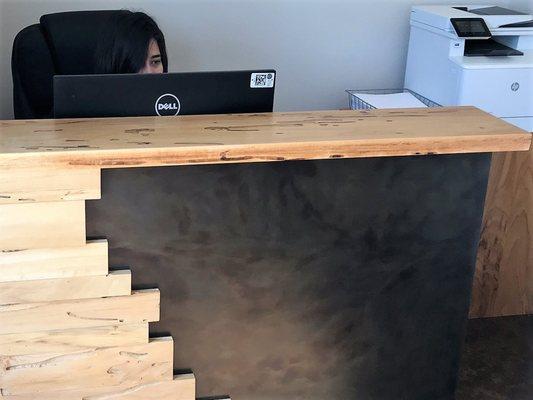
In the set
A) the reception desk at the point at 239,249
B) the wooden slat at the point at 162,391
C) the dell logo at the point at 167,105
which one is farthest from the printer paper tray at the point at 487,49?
the wooden slat at the point at 162,391

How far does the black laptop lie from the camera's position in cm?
198

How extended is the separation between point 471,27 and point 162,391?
1.93m

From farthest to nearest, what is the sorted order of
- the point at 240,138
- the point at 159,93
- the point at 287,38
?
the point at 287,38, the point at 159,93, the point at 240,138

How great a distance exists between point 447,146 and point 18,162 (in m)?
0.98

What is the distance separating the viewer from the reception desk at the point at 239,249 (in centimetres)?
187

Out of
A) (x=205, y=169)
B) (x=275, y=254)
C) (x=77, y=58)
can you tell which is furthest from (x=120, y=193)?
(x=77, y=58)

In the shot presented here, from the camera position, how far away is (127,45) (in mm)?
2625

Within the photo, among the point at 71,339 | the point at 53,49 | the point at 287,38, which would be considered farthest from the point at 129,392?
the point at 287,38

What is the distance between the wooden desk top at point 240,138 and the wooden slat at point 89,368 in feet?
1.63

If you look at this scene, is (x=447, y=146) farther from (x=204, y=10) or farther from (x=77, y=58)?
(x=204, y=10)

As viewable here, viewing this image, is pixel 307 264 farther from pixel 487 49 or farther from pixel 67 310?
pixel 487 49

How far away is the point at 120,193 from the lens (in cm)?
191

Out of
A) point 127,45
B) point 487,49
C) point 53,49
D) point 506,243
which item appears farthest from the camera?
point 487,49

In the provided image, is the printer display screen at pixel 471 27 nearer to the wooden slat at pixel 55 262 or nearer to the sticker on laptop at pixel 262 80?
the sticker on laptop at pixel 262 80
